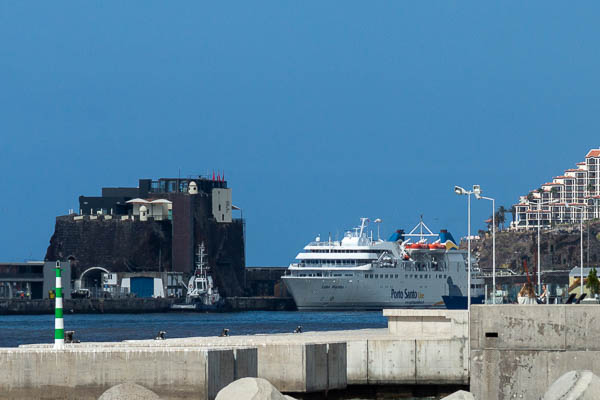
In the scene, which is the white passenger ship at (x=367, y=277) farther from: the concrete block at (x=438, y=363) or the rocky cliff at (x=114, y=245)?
the concrete block at (x=438, y=363)

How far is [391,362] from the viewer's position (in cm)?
2477

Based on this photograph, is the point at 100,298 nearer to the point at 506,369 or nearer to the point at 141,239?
the point at 141,239

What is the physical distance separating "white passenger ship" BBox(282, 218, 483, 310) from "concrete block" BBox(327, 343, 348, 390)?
10856 centimetres

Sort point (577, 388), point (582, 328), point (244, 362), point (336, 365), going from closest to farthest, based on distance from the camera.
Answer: point (577, 388), point (244, 362), point (336, 365), point (582, 328)

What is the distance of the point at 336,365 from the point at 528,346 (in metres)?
2.98

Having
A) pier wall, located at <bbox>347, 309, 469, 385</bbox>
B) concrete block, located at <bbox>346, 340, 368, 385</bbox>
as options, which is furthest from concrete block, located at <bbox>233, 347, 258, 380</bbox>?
concrete block, located at <bbox>346, 340, 368, 385</bbox>

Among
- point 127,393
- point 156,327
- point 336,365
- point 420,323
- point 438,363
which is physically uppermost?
point 420,323

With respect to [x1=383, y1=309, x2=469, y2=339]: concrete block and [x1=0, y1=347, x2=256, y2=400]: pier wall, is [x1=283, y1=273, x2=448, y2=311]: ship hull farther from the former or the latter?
[x1=0, y1=347, x2=256, y2=400]: pier wall

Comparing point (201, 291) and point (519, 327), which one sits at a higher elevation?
point (519, 327)

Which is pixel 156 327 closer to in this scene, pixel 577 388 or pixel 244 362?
pixel 244 362

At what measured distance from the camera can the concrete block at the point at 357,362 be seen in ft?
80.4

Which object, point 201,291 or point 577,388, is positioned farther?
point 201,291

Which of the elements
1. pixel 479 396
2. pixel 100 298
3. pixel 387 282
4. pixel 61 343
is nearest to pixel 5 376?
pixel 61 343

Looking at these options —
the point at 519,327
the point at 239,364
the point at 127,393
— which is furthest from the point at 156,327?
the point at 127,393
